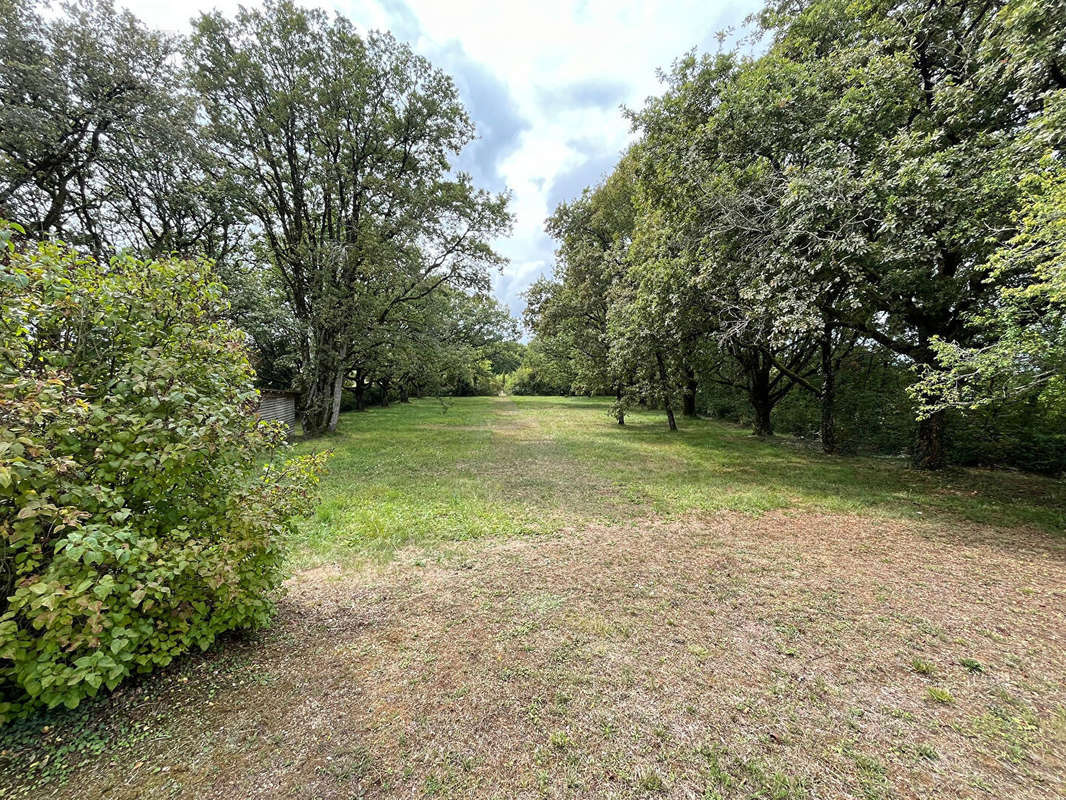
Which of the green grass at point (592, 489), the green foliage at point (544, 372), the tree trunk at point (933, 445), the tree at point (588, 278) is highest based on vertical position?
the tree at point (588, 278)

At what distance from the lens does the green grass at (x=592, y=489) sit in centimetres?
501

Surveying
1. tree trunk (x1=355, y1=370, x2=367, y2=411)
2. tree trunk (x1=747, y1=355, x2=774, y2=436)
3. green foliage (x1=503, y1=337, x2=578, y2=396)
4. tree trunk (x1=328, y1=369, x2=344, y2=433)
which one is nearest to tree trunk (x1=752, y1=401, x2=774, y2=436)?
tree trunk (x1=747, y1=355, x2=774, y2=436)

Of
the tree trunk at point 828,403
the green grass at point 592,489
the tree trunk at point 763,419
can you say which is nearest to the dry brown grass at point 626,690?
the green grass at point 592,489

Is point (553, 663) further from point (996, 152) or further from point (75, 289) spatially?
point (996, 152)

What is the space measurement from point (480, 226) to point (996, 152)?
12634 millimetres

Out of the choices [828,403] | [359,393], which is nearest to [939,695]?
[828,403]

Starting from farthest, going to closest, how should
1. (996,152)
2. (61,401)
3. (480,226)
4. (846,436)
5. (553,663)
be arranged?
1. (480,226)
2. (846,436)
3. (996,152)
4. (553,663)
5. (61,401)

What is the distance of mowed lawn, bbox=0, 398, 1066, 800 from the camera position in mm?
1766

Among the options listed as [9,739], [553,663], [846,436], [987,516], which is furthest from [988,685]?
[846,436]

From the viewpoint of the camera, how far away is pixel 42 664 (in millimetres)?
1678

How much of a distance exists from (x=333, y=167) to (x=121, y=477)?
1249 centimetres

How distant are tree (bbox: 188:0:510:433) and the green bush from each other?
964 centimetres

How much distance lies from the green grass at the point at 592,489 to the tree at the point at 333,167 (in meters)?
4.54

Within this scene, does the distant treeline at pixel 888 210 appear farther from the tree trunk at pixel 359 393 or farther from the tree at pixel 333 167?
the tree trunk at pixel 359 393
